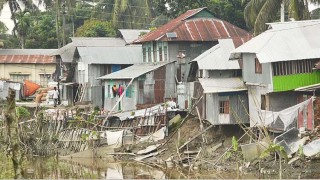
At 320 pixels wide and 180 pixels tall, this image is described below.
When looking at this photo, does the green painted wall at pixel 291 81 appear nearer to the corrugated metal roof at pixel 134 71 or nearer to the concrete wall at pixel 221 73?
the concrete wall at pixel 221 73

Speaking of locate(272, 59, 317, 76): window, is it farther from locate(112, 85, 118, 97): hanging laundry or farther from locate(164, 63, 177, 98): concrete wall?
locate(112, 85, 118, 97): hanging laundry

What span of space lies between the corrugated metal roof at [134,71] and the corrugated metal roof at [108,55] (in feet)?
5.18

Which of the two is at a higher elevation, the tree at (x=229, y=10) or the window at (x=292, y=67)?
the tree at (x=229, y=10)

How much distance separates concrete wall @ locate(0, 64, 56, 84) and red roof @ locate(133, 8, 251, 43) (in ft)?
51.5

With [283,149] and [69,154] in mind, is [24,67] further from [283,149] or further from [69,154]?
[283,149]

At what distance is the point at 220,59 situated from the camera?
3675 cm

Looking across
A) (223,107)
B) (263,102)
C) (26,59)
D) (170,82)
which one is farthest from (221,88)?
(26,59)

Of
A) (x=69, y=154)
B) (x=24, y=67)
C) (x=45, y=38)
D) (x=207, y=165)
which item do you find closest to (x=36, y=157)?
(x=69, y=154)

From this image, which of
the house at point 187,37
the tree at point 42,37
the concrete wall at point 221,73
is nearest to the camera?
the concrete wall at point 221,73

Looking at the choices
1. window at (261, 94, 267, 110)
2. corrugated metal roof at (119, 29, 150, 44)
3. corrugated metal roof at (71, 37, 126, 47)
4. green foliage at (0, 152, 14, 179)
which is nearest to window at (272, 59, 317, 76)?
window at (261, 94, 267, 110)

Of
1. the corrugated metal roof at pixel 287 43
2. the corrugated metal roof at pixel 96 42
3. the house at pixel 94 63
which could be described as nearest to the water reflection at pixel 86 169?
the corrugated metal roof at pixel 287 43

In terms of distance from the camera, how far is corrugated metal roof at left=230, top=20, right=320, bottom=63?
3094 centimetres

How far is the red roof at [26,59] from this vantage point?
58125 millimetres

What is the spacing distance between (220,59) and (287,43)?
225 inches
